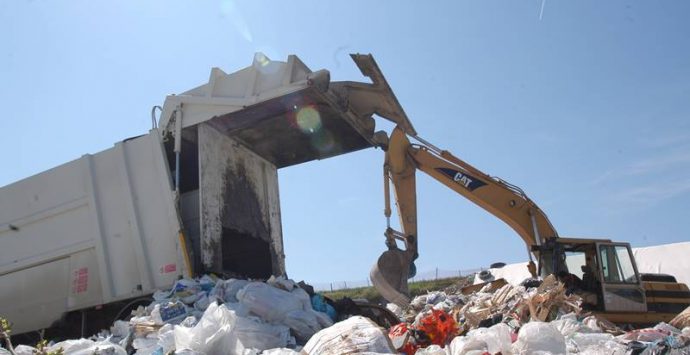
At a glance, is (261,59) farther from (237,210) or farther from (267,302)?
(267,302)

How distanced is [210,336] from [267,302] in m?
0.98

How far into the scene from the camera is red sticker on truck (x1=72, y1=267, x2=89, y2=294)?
4977mm

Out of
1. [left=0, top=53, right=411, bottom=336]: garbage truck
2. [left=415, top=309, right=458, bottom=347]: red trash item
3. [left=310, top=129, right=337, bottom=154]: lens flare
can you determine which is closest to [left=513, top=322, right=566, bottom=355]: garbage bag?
[left=415, top=309, right=458, bottom=347]: red trash item

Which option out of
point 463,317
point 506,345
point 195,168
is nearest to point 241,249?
point 195,168

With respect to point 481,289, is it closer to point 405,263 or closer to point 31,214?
point 405,263

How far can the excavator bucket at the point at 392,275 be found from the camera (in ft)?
16.6

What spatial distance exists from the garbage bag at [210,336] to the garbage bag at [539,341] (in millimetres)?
1490

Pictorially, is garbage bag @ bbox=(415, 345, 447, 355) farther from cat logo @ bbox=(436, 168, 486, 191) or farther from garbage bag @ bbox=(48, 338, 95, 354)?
cat logo @ bbox=(436, 168, 486, 191)

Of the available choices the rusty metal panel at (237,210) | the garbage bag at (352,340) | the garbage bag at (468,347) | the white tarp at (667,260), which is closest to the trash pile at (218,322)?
the garbage bag at (352,340)

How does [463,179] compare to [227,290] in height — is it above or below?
above

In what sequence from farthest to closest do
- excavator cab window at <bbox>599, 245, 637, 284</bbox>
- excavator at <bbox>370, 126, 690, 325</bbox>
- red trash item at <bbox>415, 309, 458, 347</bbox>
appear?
excavator cab window at <bbox>599, 245, 637, 284</bbox> < excavator at <bbox>370, 126, 690, 325</bbox> < red trash item at <bbox>415, 309, 458, 347</bbox>

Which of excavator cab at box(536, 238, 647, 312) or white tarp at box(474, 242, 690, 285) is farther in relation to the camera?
white tarp at box(474, 242, 690, 285)

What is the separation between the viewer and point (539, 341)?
2.79 meters

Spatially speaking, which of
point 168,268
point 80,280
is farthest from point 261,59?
point 80,280
